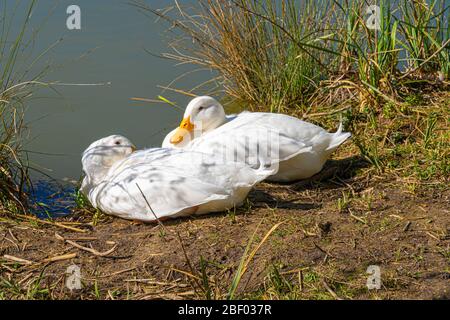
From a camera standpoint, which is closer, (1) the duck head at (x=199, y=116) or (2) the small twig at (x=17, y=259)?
(2) the small twig at (x=17, y=259)

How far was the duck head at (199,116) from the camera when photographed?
21.2 ft

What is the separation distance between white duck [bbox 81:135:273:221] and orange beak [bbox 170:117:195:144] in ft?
1.43

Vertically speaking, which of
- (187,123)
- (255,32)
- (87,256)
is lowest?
(87,256)

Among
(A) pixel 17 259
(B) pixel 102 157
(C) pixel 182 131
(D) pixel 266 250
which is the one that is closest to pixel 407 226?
(D) pixel 266 250

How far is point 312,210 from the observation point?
555 centimetres

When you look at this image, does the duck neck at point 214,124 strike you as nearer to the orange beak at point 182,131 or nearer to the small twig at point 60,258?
the orange beak at point 182,131

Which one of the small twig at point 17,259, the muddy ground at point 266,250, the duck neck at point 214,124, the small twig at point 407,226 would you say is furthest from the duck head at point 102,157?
the small twig at point 407,226

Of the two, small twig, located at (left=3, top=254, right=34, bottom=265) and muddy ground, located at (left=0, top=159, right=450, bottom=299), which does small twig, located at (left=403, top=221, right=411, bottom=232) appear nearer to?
muddy ground, located at (left=0, top=159, right=450, bottom=299)

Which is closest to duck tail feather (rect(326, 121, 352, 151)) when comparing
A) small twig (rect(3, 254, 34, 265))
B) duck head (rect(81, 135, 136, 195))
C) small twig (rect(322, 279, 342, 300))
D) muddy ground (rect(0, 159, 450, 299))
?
muddy ground (rect(0, 159, 450, 299))

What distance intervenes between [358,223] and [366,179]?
1024 millimetres

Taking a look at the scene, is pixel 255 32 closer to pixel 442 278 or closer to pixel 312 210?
pixel 312 210

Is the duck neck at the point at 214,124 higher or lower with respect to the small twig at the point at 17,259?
higher

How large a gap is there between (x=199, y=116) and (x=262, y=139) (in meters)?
0.87

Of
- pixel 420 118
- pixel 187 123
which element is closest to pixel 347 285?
pixel 187 123
